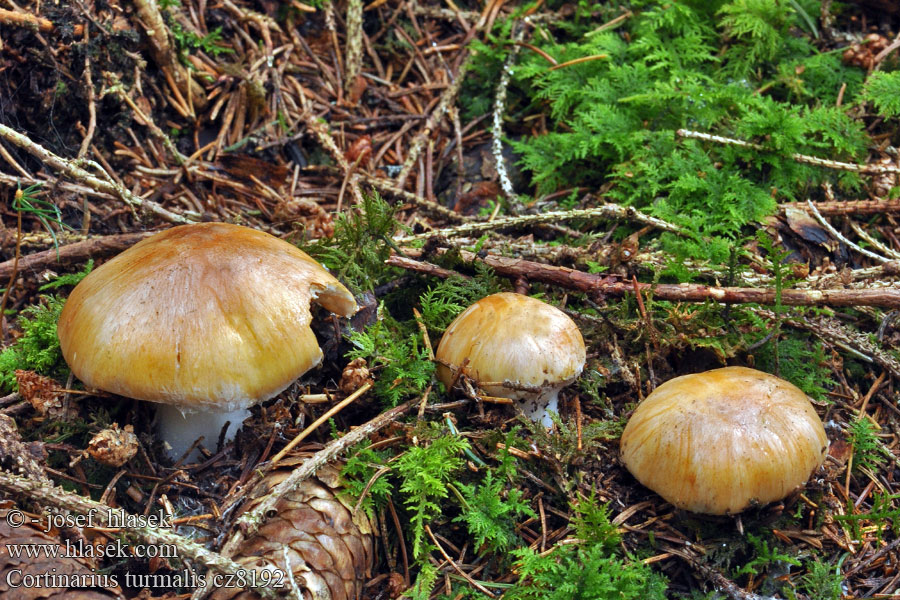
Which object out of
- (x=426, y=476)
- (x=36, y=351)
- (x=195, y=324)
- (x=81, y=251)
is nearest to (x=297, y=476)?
(x=426, y=476)

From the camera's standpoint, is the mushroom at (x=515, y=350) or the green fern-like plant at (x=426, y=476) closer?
the green fern-like plant at (x=426, y=476)

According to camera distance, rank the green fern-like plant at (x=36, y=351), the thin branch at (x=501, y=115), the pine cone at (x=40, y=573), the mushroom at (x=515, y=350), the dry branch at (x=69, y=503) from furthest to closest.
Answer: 1. the thin branch at (x=501, y=115)
2. the green fern-like plant at (x=36, y=351)
3. the mushroom at (x=515, y=350)
4. the dry branch at (x=69, y=503)
5. the pine cone at (x=40, y=573)

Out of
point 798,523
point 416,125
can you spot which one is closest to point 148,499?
point 798,523

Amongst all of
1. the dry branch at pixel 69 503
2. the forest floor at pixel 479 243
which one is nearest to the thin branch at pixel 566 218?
the forest floor at pixel 479 243

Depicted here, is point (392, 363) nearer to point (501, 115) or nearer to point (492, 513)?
point (492, 513)

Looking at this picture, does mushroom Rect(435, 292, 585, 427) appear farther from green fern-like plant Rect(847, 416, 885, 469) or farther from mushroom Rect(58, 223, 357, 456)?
green fern-like plant Rect(847, 416, 885, 469)

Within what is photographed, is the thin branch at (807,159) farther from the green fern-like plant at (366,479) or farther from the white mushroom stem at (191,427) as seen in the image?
the white mushroom stem at (191,427)

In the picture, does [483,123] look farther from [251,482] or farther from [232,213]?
[251,482]
